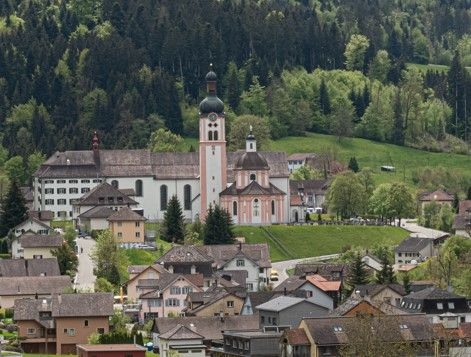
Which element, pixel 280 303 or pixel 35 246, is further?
pixel 35 246

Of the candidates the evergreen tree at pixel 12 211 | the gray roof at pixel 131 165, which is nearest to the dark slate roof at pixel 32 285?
the evergreen tree at pixel 12 211

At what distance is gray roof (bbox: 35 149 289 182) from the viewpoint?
15738 centimetres

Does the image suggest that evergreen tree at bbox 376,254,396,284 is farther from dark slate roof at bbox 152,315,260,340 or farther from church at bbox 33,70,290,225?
church at bbox 33,70,290,225

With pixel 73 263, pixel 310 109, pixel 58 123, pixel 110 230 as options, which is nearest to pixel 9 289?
pixel 73 263

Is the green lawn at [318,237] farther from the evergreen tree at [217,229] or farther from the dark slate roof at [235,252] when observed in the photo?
the dark slate roof at [235,252]

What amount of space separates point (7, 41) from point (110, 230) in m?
61.9

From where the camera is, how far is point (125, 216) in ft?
462

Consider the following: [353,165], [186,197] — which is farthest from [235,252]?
[353,165]

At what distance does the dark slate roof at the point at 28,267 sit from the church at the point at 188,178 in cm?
3327

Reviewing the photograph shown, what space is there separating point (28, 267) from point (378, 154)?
7261cm

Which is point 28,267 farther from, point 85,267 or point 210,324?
point 210,324

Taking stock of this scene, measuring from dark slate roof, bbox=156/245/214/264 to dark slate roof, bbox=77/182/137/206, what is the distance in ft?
73.2

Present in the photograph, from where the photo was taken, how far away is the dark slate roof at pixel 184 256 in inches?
4929

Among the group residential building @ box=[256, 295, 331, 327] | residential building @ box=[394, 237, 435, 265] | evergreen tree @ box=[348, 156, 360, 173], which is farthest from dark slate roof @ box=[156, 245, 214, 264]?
evergreen tree @ box=[348, 156, 360, 173]
